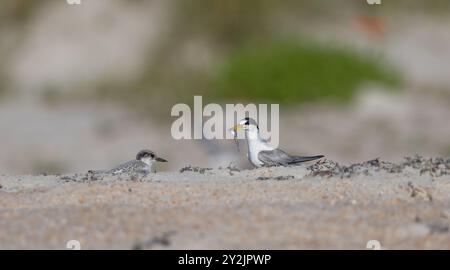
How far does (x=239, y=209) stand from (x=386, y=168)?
1.58 metres

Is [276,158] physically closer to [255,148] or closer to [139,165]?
[255,148]

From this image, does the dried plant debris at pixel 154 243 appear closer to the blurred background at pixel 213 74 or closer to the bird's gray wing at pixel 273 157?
the bird's gray wing at pixel 273 157

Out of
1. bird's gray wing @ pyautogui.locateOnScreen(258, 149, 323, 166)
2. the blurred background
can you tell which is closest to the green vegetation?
the blurred background

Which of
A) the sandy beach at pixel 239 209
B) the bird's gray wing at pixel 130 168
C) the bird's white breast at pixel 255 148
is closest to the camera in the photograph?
the sandy beach at pixel 239 209

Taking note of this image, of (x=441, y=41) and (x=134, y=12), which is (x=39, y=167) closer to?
(x=134, y=12)

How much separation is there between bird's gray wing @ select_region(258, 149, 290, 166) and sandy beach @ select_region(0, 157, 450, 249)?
3.22ft

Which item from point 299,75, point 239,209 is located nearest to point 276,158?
point 239,209

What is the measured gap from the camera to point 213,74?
17734 millimetres

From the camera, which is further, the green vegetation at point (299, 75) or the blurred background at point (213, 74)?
the green vegetation at point (299, 75)

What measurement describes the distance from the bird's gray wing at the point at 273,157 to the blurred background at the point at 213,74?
16.4ft

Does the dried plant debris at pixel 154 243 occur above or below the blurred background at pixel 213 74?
below

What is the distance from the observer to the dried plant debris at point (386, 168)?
25.4ft

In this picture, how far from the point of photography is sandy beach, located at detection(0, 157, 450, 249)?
6203 mm

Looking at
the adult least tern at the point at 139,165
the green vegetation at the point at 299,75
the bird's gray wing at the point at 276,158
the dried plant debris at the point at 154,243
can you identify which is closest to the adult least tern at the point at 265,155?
the bird's gray wing at the point at 276,158
